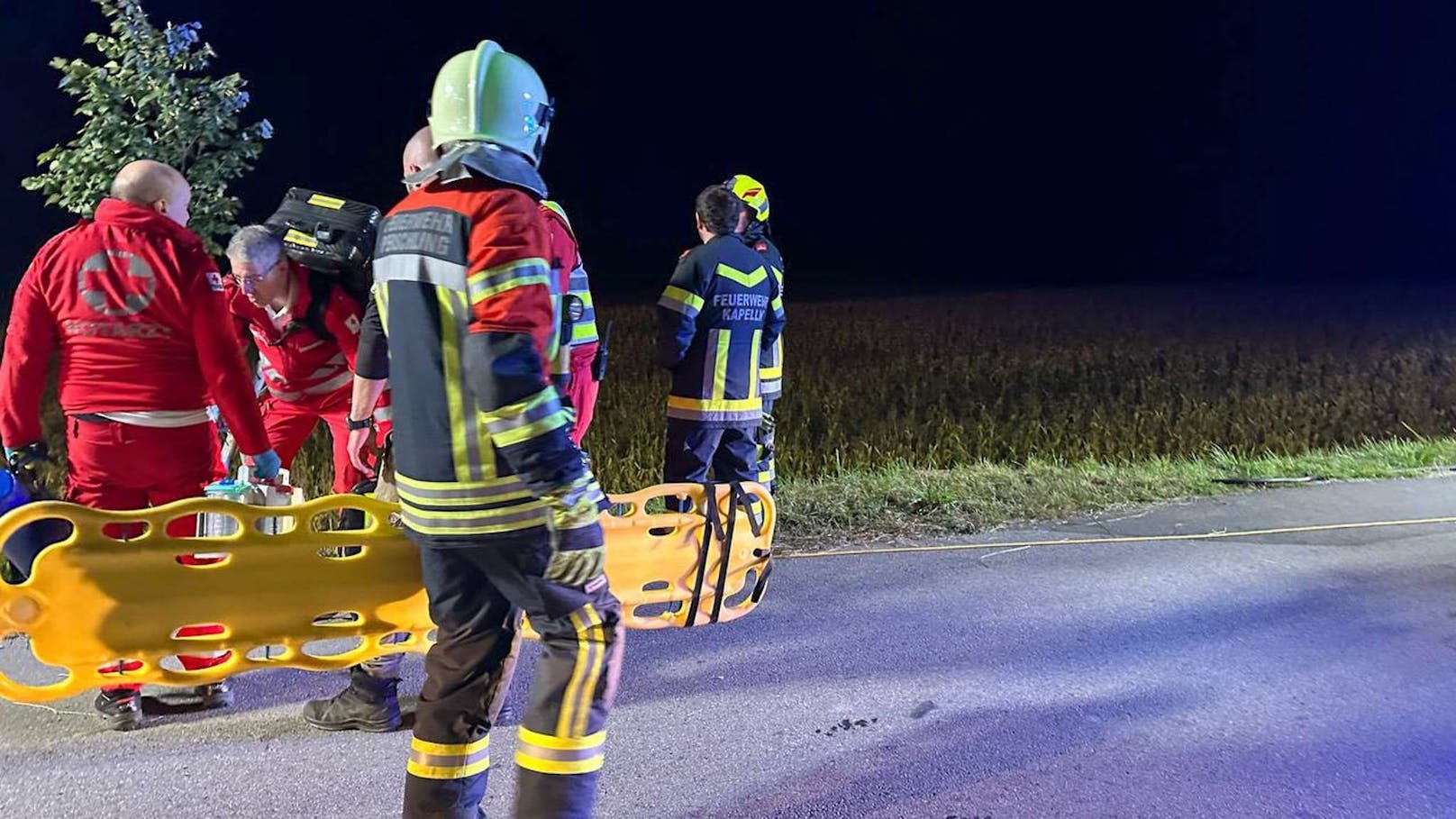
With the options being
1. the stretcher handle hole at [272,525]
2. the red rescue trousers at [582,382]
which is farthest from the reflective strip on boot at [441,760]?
the red rescue trousers at [582,382]

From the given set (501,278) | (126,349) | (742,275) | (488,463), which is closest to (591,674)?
(488,463)

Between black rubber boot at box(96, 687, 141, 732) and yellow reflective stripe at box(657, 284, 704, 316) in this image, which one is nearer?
black rubber boot at box(96, 687, 141, 732)

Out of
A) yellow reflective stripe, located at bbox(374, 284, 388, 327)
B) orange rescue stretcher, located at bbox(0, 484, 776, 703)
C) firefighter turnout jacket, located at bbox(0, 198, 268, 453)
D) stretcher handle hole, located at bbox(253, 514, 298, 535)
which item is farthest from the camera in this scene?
stretcher handle hole, located at bbox(253, 514, 298, 535)

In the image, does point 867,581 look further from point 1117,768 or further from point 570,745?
point 570,745

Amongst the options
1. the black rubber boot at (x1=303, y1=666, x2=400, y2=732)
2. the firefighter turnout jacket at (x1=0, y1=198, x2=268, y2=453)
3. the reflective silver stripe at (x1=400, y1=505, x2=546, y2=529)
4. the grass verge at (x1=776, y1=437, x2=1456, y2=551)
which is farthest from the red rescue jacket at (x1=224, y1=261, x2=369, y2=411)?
the grass verge at (x1=776, y1=437, x2=1456, y2=551)

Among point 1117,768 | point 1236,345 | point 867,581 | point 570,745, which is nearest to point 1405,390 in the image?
point 1236,345

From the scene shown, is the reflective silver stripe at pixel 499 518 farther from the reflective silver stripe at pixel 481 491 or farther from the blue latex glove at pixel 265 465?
the blue latex glove at pixel 265 465

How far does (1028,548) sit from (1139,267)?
39402 millimetres

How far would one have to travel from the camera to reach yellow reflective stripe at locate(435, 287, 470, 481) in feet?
7.72

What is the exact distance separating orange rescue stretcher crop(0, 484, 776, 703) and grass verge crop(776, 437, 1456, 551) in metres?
2.48

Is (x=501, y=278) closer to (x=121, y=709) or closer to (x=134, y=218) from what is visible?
(x=134, y=218)

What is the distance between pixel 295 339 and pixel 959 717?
2638 mm

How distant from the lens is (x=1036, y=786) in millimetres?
3053

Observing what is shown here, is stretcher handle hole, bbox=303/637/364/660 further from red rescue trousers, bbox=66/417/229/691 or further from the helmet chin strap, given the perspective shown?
the helmet chin strap
